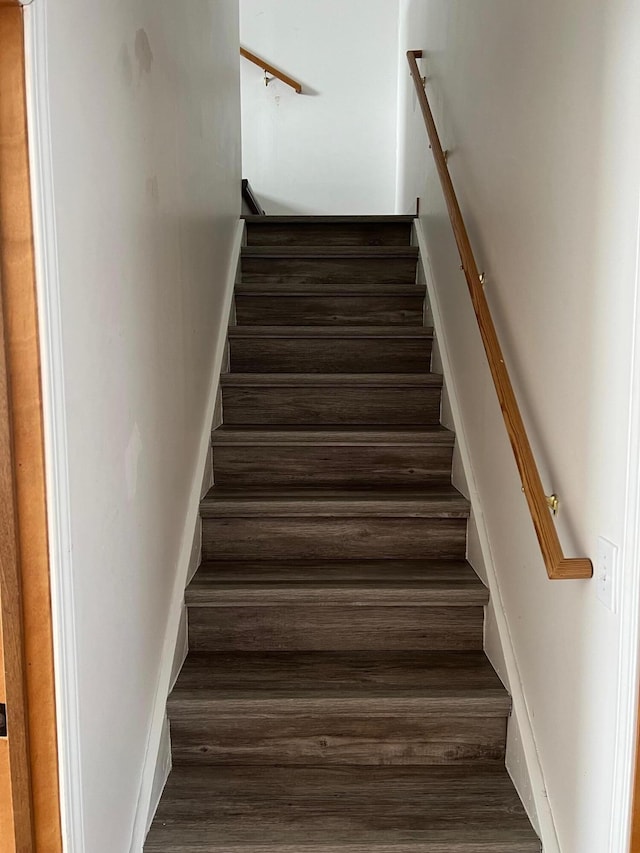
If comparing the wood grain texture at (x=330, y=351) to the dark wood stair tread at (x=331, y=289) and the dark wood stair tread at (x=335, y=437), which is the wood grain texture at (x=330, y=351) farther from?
the dark wood stair tread at (x=335, y=437)

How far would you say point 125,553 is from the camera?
151 cm

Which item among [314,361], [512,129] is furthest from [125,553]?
[314,361]

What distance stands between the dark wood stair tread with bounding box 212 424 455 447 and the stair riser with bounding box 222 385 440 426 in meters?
0.24

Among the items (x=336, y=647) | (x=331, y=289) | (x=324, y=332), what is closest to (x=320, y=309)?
(x=331, y=289)

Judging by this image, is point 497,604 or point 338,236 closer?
point 497,604

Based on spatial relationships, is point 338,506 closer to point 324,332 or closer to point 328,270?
point 324,332

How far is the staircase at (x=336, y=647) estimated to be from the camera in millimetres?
1655

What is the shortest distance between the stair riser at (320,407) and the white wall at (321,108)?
2.44 meters

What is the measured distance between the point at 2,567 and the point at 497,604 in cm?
139

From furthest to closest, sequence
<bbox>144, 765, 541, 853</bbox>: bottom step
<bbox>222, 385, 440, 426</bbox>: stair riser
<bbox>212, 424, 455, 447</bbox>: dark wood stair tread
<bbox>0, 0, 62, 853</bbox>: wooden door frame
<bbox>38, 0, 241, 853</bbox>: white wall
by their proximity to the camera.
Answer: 1. <bbox>222, 385, 440, 426</bbox>: stair riser
2. <bbox>212, 424, 455, 447</bbox>: dark wood stair tread
3. <bbox>144, 765, 541, 853</bbox>: bottom step
4. <bbox>38, 0, 241, 853</bbox>: white wall
5. <bbox>0, 0, 62, 853</bbox>: wooden door frame

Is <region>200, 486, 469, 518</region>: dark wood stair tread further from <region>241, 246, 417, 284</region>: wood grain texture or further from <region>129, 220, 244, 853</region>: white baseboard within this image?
<region>241, 246, 417, 284</region>: wood grain texture

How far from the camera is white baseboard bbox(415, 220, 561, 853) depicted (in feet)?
5.28

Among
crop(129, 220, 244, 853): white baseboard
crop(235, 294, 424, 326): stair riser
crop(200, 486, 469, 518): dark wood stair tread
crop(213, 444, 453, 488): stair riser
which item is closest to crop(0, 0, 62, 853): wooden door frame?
crop(129, 220, 244, 853): white baseboard

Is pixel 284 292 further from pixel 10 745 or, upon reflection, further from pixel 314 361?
pixel 10 745
